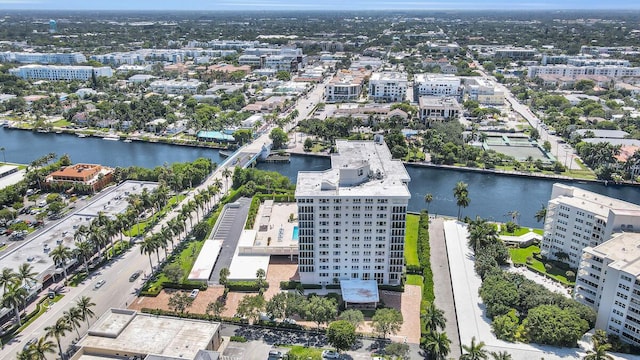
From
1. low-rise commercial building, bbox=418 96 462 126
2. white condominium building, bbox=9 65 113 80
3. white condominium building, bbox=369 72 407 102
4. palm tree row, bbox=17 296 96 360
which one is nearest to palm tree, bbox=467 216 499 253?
palm tree row, bbox=17 296 96 360

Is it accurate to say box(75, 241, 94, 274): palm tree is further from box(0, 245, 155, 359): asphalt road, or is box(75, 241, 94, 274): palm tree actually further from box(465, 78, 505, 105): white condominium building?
box(465, 78, 505, 105): white condominium building

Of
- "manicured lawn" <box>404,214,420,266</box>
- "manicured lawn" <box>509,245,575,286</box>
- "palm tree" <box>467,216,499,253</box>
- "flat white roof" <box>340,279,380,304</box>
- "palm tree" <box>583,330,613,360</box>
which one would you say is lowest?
"manicured lawn" <box>404,214,420,266</box>

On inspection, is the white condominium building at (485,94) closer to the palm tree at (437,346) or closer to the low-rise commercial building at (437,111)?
the low-rise commercial building at (437,111)

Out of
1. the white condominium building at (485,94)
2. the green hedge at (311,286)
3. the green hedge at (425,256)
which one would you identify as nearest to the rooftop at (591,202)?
the green hedge at (425,256)

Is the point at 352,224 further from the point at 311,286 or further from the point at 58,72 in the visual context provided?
the point at 58,72

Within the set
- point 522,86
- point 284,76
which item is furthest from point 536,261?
point 284,76

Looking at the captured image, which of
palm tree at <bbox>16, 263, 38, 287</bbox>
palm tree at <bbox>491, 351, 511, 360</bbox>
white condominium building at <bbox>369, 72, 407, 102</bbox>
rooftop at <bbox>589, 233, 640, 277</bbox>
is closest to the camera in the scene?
palm tree at <bbox>491, 351, 511, 360</bbox>
